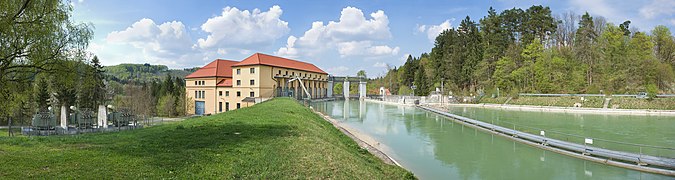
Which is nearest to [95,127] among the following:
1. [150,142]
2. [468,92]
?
[150,142]

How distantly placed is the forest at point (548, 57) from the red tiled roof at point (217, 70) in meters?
36.6

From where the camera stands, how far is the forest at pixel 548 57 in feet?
137

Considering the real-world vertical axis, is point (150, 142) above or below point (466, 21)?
below

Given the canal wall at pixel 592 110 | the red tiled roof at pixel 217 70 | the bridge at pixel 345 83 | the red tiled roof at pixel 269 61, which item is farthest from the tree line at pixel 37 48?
the bridge at pixel 345 83

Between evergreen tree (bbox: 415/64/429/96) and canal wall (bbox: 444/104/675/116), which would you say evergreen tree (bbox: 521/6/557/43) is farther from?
evergreen tree (bbox: 415/64/429/96)

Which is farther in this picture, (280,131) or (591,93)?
(591,93)

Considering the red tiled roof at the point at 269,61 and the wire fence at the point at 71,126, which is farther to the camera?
the red tiled roof at the point at 269,61

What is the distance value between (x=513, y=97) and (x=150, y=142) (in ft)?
160

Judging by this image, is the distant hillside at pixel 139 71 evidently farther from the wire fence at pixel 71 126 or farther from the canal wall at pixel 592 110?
the wire fence at pixel 71 126

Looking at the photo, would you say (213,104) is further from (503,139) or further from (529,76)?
(529,76)

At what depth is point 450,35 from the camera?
66188mm

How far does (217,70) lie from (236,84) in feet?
11.4

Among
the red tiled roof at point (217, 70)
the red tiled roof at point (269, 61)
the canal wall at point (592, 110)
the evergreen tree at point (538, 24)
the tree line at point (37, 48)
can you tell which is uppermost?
the evergreen tree at point (538, 24)

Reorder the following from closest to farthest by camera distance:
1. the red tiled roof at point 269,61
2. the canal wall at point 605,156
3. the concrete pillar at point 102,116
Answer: the canal wall at point 605,156 → the concrete pillar at point 102,116 → the red tiled roof at point 269,61
